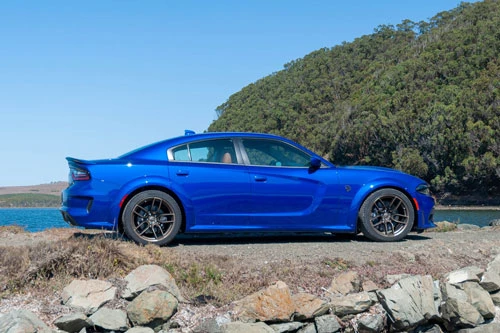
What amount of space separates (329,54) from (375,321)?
145 meters

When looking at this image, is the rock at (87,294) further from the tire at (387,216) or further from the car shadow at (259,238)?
the tire at (387,216)

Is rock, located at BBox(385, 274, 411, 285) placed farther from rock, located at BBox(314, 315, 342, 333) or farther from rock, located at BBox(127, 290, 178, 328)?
rock, located at BBox(127, 290, 178, 328)

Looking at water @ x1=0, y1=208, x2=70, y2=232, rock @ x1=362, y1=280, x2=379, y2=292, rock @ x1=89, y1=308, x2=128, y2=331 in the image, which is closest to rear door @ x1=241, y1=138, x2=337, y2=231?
rock @ x1=362, y1=280, x2=379, y2=292

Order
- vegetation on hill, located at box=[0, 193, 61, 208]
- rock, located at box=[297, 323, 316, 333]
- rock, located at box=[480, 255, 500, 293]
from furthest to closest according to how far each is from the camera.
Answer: vegetation on hill, located at box=[0, 193, 61, 208] → rock, located at box=[480, 255, 500, 293] → rock, located at box=[297, 323, 316, 333]

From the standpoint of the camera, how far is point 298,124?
11206 centimetres

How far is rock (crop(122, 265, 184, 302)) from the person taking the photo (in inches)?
262

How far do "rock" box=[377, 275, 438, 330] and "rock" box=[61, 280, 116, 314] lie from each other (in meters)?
2.90

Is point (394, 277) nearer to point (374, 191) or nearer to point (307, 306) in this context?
point (307, 306)

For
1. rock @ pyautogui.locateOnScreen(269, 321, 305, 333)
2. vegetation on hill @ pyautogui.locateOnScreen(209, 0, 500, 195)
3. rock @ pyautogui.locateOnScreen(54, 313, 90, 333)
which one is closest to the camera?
rock @ pyautogui.locateOnScreen(54, 313, 90, 333)

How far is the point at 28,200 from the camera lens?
130625 mm

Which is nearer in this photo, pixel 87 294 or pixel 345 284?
pixel 87 294

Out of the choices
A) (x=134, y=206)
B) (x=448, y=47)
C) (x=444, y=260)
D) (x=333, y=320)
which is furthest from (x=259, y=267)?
(x=448, y=47)

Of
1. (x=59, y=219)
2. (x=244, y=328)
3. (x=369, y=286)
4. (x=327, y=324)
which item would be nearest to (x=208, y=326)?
(x=244, y=328)

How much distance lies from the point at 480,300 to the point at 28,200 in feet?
433
